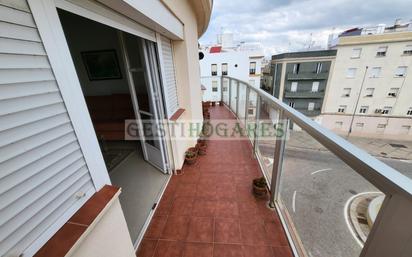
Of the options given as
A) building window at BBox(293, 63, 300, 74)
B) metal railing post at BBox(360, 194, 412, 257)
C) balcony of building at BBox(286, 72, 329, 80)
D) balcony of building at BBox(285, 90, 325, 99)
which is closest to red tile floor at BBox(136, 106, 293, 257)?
metal railing post at BBox(360, 194, 412, 257)

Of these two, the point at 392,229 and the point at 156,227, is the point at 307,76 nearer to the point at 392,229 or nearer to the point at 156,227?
the point at 156,227

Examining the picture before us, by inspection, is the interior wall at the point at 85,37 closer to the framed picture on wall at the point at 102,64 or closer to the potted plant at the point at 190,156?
the framed picture on wall at the point at 102,64

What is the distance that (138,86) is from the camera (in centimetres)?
352

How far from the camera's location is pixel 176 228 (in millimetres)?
1799

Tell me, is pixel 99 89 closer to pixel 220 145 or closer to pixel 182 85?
pixel 182 85

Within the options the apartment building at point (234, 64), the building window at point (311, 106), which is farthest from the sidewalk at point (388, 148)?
the apartment building at point (234, 64)

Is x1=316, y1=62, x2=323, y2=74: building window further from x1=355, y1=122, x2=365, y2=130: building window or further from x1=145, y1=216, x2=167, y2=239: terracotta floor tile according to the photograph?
x1=145, y1=216, x2=167, y2=239: terracotta floor tile

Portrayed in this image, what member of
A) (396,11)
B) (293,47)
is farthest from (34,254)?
(293,47)

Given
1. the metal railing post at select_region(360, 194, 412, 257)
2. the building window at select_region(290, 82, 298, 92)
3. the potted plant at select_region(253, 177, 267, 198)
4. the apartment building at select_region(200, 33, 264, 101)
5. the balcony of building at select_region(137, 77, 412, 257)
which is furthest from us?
the building window at select_region(290, 82, 298, 92)

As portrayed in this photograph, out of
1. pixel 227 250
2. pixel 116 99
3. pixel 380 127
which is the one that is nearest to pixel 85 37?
pixel 116 99

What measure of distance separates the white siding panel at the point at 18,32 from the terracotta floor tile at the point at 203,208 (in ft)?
6.47

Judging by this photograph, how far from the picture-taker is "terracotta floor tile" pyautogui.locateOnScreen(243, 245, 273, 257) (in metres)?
1.51

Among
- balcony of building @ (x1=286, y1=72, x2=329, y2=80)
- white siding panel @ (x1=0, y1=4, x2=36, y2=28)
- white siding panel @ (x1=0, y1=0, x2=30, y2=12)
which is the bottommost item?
balcony of building @ (x1=286, y1=72, x2=329, y2=80)

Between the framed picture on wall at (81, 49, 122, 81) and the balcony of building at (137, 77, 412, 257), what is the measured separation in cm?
290
